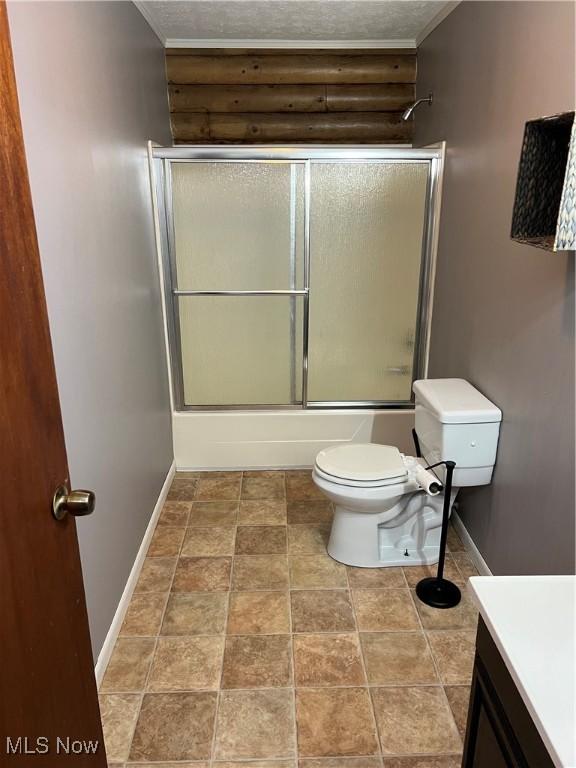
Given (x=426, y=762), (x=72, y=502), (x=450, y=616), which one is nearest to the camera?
(x=72, y=502)

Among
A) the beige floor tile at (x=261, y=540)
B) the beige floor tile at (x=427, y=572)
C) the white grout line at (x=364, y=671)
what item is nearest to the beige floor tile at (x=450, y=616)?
the beige floor tile at (x=427, y=572)

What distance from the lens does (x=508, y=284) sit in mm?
2105

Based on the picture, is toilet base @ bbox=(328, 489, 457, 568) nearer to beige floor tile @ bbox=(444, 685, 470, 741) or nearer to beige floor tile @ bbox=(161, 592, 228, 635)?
beige floor tile @ bbox=(161, 592, 228, 635)

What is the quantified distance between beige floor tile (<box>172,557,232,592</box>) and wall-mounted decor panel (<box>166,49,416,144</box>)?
7.72 feet

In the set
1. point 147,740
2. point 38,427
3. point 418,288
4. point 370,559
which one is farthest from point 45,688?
point 418,288

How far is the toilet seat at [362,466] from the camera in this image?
2.38 metres

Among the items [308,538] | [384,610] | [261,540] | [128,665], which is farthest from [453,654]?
[128,665]

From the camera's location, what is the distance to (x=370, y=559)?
2.53m

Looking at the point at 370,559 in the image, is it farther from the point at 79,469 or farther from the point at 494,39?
the point at 494,39

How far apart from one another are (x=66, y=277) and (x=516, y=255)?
1.48 m

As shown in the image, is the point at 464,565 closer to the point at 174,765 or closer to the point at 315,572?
the point at 315,572

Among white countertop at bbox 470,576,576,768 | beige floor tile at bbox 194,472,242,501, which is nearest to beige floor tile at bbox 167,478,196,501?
beige floor tile at bbox 194,472,242,501

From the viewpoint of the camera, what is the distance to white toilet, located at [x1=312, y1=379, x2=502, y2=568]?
2238 millimetres

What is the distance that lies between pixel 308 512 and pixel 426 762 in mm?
1439
